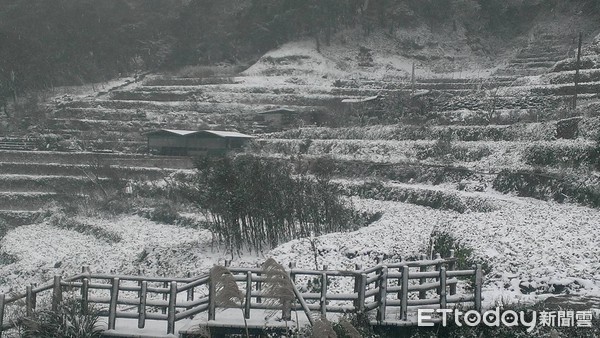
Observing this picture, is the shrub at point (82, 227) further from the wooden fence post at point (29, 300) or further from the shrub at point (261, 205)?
the wooden fence post at point (29, 300)

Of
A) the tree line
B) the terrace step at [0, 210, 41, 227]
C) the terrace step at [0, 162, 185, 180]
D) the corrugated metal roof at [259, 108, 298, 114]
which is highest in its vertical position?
the tree line

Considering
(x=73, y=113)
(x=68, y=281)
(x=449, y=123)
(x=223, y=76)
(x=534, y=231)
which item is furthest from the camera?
(x=223, y=76)

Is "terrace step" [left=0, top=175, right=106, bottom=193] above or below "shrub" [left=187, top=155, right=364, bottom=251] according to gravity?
below

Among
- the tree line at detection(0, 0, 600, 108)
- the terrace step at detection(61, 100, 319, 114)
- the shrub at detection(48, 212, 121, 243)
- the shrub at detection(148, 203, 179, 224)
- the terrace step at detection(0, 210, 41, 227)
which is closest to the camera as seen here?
the shrub at detection(48, 212, 121, 243)

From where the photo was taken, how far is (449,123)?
3916 centimetres

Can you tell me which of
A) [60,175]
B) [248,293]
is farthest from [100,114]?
[248,293]

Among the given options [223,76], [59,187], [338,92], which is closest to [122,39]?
[223,76]

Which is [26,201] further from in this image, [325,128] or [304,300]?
[304,300]

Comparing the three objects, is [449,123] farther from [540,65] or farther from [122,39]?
[122,39]

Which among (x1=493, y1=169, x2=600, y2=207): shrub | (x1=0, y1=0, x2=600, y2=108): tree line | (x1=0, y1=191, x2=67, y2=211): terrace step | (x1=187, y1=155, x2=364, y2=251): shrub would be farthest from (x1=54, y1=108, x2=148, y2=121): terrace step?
(x1=493, y1=169, x2=600, y2=207): shrub

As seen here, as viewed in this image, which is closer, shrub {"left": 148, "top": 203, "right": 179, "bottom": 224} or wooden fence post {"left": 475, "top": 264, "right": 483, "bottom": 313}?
wooden fence post {"left": 475, "top": 264, "right": 483, "bottom": 313}

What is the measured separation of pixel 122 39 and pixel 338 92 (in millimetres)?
28563

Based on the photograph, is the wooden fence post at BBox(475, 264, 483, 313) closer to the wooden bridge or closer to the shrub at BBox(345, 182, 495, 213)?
the wooden bridge

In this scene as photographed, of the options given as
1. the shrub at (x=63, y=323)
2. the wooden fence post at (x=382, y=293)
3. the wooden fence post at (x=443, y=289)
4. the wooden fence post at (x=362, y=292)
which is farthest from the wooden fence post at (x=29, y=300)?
the wooden fence post at (x=443, y=289)
